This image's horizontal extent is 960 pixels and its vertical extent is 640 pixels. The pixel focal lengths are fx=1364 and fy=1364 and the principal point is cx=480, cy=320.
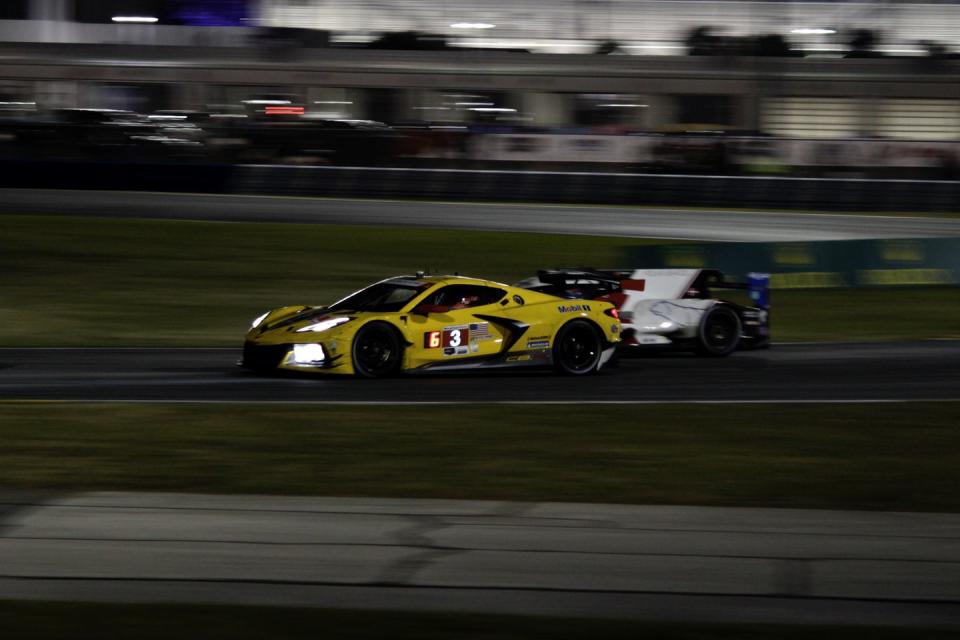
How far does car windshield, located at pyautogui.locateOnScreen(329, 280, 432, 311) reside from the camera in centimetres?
1262

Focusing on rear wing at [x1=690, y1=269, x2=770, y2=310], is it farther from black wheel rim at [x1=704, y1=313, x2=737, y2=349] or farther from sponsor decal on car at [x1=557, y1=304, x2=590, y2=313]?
sponsor decal on car at [x1=557, y1=304, x2=590, y2=313]

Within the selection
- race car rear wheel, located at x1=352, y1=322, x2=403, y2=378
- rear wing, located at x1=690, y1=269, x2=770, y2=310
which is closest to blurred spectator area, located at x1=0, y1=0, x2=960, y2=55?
rear wing, located at x1=690, y1=269, x2=770, y2=310

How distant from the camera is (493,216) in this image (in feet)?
Answer: 87.1

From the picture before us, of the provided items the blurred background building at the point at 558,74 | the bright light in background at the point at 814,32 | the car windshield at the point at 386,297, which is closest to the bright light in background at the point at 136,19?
the blurred background building at the point at 558,74

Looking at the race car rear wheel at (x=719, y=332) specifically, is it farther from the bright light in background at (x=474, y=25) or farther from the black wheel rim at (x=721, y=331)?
the bright light in background at (x=474, y=25)

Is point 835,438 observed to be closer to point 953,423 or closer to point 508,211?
point 953,423

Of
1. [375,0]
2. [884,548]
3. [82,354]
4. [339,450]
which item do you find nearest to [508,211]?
[82,354]

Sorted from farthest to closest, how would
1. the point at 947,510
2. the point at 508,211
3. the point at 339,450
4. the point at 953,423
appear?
1. the point at 508,211
2. the point at 953,423
3. the point at 339,450
4. the point at 947,510

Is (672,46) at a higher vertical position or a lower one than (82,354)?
higher

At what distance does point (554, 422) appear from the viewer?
10.4 meters

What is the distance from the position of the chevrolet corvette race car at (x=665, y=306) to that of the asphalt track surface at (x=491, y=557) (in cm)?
729

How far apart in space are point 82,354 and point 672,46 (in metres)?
35.6

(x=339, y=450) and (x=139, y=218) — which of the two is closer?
(x=339, y=450)

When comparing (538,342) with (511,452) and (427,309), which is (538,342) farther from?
(511,452)
